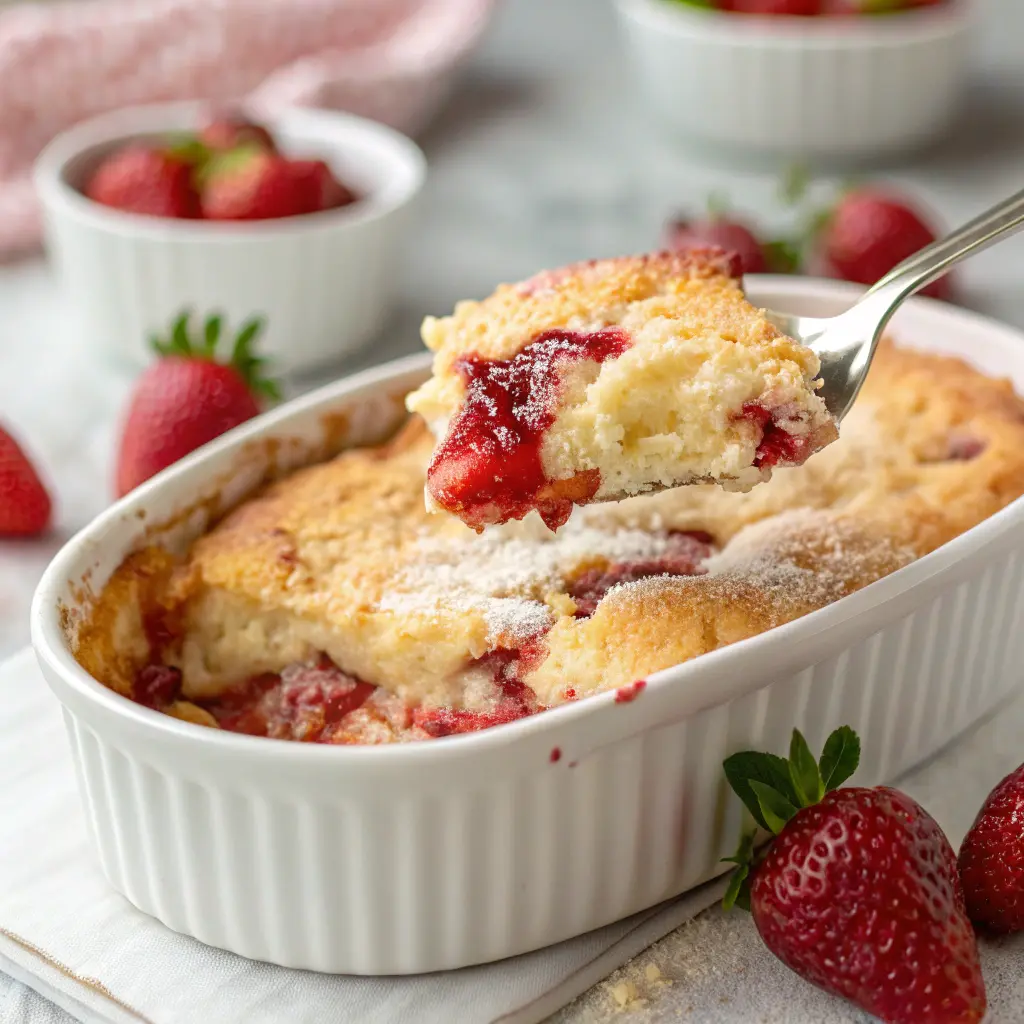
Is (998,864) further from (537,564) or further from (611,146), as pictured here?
(611,146)

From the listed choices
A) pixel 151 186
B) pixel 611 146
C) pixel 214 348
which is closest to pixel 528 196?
pixel 611 146

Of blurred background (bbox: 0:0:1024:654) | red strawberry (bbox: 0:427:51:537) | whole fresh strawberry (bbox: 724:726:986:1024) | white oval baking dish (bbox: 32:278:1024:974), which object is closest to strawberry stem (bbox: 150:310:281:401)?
red strawberry (bbox: 0:427:51:537)

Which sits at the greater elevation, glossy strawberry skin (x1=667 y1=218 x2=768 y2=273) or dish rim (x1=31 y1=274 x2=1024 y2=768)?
dish rim (x1=31 y1=274 x2=1024 y2=768)

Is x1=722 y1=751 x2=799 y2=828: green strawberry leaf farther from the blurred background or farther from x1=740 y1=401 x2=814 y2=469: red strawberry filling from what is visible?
the blurred background

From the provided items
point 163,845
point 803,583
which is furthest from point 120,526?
point 803,583

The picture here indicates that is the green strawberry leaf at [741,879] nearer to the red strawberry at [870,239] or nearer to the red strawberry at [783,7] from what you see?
the red strawberry at [870,239]
